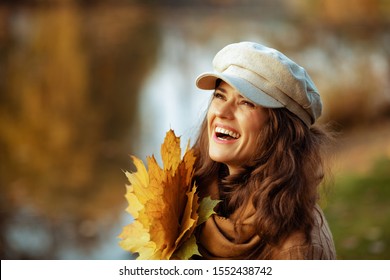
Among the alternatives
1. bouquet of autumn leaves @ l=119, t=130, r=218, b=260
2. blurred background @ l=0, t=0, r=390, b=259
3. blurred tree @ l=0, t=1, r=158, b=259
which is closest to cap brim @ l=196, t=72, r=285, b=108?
bouquet of autumn leaves @ l=119, t=130, r=218, b=260

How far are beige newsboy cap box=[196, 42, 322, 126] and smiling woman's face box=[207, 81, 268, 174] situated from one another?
4 centimetres

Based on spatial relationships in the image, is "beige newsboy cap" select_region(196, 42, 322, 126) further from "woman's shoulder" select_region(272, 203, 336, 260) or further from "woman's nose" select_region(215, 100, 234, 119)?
"woman's shoulder" select_region(272, 203, 336, 260)

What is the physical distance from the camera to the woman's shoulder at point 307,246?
1189 mm

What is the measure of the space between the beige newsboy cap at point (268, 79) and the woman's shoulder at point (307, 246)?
24 centimetres

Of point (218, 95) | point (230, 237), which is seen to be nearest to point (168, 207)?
point (230, 237)

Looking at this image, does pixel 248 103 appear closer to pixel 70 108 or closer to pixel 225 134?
pixel 225 134

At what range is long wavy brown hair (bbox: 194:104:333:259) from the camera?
121 cm

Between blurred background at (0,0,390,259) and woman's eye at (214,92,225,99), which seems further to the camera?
blurred background at (0,0,390,259)

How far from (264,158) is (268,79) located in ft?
0.54

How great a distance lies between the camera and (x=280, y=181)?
124 cm

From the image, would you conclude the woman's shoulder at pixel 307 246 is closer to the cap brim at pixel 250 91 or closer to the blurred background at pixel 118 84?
the cap brim at pixel 250 91

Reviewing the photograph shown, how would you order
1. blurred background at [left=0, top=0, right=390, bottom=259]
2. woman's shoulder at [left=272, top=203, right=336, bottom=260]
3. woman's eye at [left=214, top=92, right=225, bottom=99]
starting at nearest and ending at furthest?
woman's shoulder at [left=272, top=203, right=336, bottom=260] < woman's eye at [left=214, top=92, right=225, bottom=99] < blurred background at [left=0, top=0, right=390, bottom=259]
